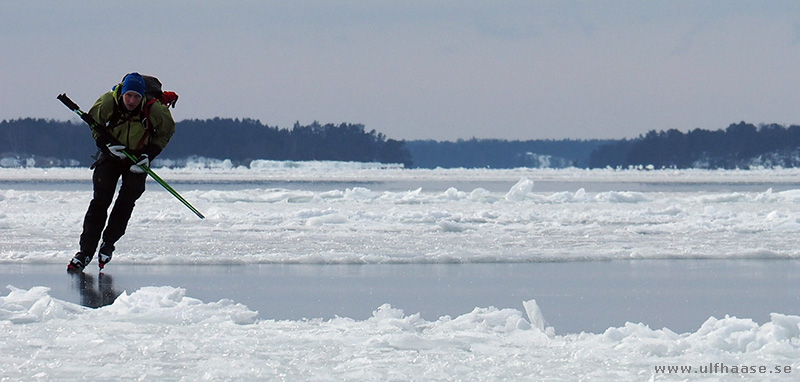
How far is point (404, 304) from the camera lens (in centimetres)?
545

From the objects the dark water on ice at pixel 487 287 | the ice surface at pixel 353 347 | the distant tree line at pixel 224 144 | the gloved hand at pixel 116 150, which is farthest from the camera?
the distant tree line at pixel 224 144

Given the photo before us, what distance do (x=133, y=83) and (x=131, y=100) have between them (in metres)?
0.17

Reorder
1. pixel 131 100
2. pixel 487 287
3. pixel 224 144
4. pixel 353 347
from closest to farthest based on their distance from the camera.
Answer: pixel 353 347
pixel 487 287
pixel 131 100
pixel 224 144

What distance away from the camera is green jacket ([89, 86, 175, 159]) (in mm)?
6789

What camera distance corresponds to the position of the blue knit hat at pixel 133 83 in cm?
657

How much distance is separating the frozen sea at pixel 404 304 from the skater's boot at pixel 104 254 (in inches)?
4.3

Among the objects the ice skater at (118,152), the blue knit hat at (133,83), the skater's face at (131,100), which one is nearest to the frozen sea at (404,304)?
the ice skater at (118,152)

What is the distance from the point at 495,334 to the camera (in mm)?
4324

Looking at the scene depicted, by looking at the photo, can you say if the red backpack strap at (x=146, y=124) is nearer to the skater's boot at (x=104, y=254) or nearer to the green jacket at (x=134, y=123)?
the green jacket at (x=134, y=123)

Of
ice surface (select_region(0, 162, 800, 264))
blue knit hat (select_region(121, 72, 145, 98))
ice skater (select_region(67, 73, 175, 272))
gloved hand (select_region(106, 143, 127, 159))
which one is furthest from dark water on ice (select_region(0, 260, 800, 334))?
blue knit hat (select_region(121, 72, 145, 98))

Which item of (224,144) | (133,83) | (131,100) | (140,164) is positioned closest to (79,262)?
(140,164)

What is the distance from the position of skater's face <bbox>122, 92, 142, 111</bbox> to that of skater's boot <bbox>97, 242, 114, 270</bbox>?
3.26ft

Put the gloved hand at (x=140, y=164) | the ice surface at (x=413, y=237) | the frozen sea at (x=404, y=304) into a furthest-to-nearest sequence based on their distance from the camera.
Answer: the ice surface at (x=413, y=237)
the gloved hand at (x=140, y=164)
the frozen sea at (x=404, y=304)

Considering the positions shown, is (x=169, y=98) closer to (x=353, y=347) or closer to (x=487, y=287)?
(x=487, y=287)
